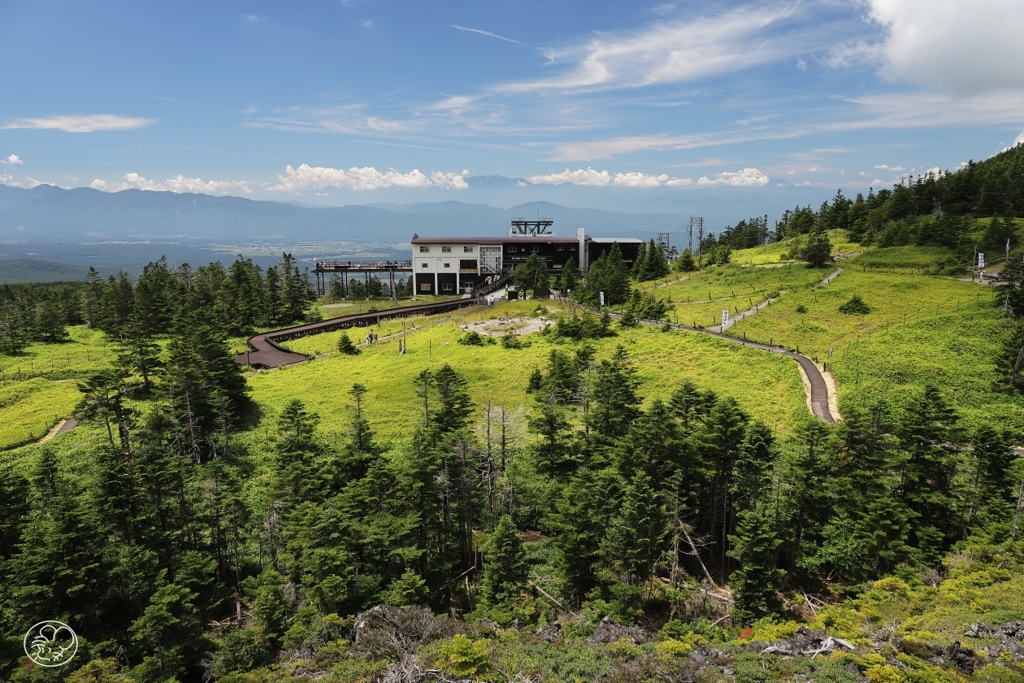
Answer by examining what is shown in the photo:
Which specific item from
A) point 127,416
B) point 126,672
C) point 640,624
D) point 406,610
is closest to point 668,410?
point 640,624

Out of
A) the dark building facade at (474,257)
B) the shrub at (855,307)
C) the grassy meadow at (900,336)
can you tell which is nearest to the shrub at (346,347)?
the grassy meadow at (900,336)

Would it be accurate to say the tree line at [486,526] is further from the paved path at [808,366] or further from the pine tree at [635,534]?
the paved path at [808,366]

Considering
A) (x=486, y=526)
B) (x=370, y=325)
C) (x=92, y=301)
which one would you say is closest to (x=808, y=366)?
(x=486, y=526)

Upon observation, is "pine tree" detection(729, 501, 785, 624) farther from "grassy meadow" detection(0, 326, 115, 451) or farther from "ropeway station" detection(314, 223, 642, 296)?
"ropeway station" detection(314, 223, 642, 296)

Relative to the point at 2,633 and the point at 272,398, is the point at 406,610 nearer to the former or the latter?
the point at 2,633

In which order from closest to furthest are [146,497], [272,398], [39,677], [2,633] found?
[39,677], [2,633], [146,497], [272,398]
